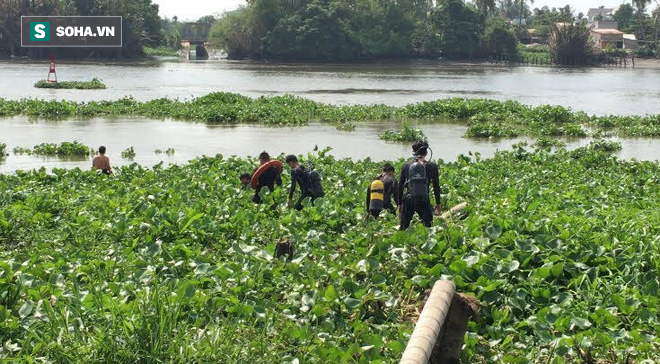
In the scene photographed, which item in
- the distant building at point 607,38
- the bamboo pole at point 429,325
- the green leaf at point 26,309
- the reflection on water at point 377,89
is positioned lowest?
the green leaf at point 26,309

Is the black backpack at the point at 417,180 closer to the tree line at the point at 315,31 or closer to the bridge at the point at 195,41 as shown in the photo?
the tree line at the point at 315,31

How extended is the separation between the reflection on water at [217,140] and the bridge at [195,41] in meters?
92.4

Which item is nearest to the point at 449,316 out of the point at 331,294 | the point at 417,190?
the point at 331,294

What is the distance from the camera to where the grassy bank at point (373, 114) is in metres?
30.6

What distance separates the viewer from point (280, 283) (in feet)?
28.0

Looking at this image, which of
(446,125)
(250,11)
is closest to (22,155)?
(446,125)

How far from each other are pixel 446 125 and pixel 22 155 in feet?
54.9

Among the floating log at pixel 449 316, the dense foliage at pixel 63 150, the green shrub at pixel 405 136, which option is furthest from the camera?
the green shrub at pixel 405 136

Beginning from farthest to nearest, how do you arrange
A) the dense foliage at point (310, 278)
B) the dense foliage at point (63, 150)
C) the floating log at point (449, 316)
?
the dense foliage at point (63, 150) → the dense foliage at point (310, 278) → the floating log at point (449, 316)

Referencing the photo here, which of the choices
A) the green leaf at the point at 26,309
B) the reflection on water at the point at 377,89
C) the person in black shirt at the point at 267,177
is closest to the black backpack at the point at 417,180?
the person in black shirt at the point at 267,177

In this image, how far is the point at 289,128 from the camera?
31172 mm

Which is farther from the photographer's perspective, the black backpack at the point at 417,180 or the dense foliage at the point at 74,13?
the dense foliage at the point at 74,13

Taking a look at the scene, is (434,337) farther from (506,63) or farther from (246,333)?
(506,63)

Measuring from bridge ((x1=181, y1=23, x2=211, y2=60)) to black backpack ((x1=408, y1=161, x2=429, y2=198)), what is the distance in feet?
379
